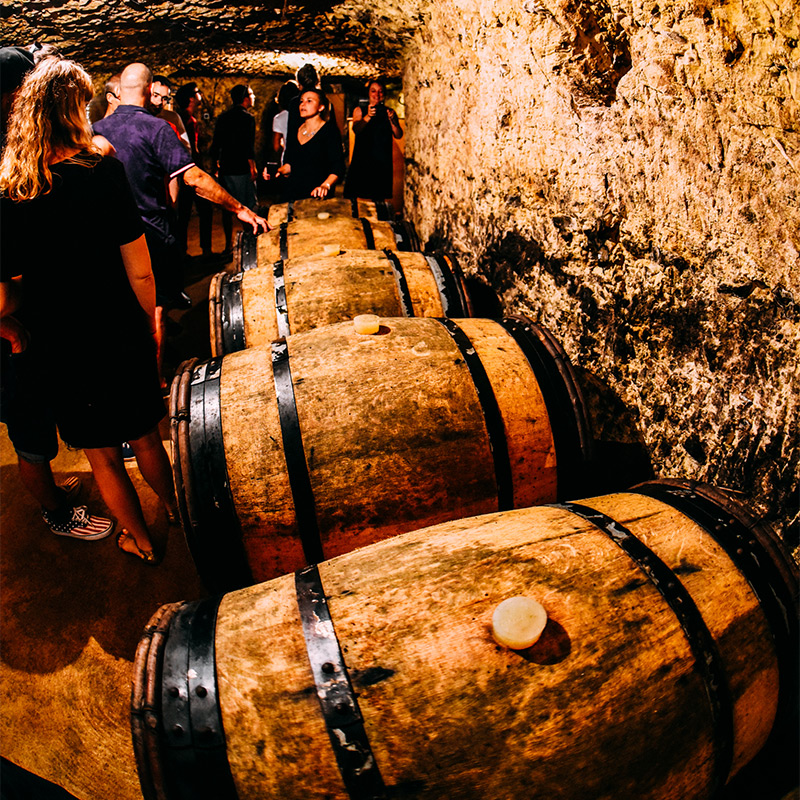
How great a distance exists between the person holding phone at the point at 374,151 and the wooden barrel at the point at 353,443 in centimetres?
394

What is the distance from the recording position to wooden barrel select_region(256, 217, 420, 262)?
315cm

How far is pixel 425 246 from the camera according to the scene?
416 cm

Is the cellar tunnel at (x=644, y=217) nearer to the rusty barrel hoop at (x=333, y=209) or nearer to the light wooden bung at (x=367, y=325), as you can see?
the rusty barrel hoop at (x=333, y=209)

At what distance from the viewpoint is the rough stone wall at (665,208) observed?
1421 millimetres

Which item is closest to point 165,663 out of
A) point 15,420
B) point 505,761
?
point 505,761

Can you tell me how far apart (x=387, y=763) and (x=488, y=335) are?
143 cm

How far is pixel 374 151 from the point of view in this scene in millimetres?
5098

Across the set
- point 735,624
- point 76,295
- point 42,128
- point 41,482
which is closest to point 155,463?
point 41,482

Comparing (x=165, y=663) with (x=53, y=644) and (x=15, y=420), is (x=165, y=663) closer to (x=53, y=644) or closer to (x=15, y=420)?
(x=53, y=644)

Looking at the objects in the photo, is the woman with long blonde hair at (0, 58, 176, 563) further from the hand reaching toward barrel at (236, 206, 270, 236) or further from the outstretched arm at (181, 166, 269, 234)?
the hand reaching toward barrel at (236, 206, 270, 236)

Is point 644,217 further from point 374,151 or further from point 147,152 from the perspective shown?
point 374,151

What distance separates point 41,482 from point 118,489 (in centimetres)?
53

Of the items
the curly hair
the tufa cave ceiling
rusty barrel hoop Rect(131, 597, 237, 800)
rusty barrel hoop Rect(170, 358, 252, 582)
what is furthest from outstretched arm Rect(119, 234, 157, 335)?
the tufa cave ceiling

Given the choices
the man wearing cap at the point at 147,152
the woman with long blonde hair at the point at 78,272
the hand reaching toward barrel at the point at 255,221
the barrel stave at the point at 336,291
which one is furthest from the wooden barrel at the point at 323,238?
the woman with long blonde hair at the point at 78,272
